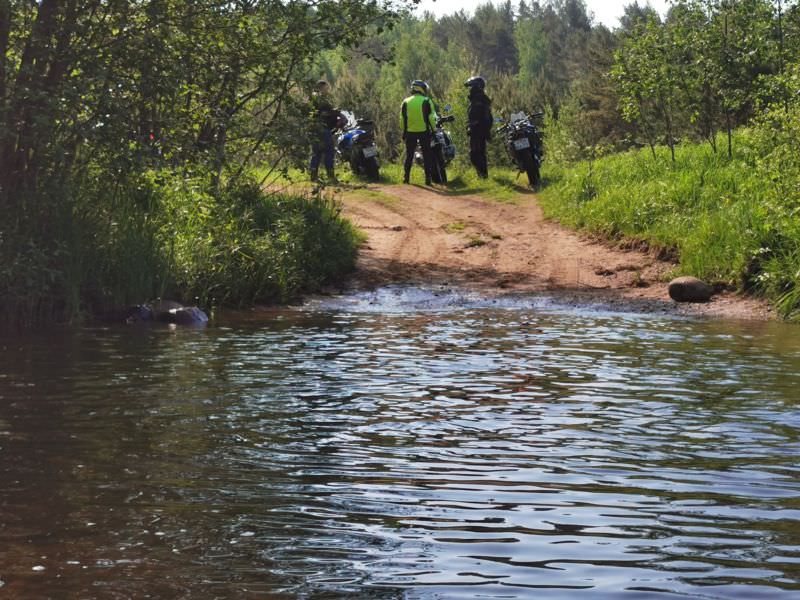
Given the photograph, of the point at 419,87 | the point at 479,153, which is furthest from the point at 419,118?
the point at 479,153

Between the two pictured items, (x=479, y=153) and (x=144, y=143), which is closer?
(x=144, y=143)

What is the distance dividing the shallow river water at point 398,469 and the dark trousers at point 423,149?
1388cm

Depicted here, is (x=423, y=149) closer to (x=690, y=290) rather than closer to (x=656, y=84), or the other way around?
(x=656, y=84)

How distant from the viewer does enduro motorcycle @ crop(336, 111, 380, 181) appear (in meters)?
25.3

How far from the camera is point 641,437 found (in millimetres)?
6918

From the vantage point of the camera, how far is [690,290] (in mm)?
14375

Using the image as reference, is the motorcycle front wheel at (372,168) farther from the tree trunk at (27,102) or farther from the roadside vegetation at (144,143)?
the tree trunk at (27,102)

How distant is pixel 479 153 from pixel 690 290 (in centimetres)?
1146

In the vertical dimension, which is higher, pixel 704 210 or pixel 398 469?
pixel 704 210

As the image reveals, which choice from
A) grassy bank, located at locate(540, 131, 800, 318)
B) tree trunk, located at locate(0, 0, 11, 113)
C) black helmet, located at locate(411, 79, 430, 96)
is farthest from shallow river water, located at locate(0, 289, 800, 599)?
black helmet, located at locate(411, 79, 430, 96)

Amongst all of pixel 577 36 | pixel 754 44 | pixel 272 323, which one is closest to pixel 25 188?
pixel 272 323

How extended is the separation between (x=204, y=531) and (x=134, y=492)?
0.77 m

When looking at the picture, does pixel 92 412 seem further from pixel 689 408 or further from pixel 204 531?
pixel 689 408

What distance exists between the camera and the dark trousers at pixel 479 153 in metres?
25.0
